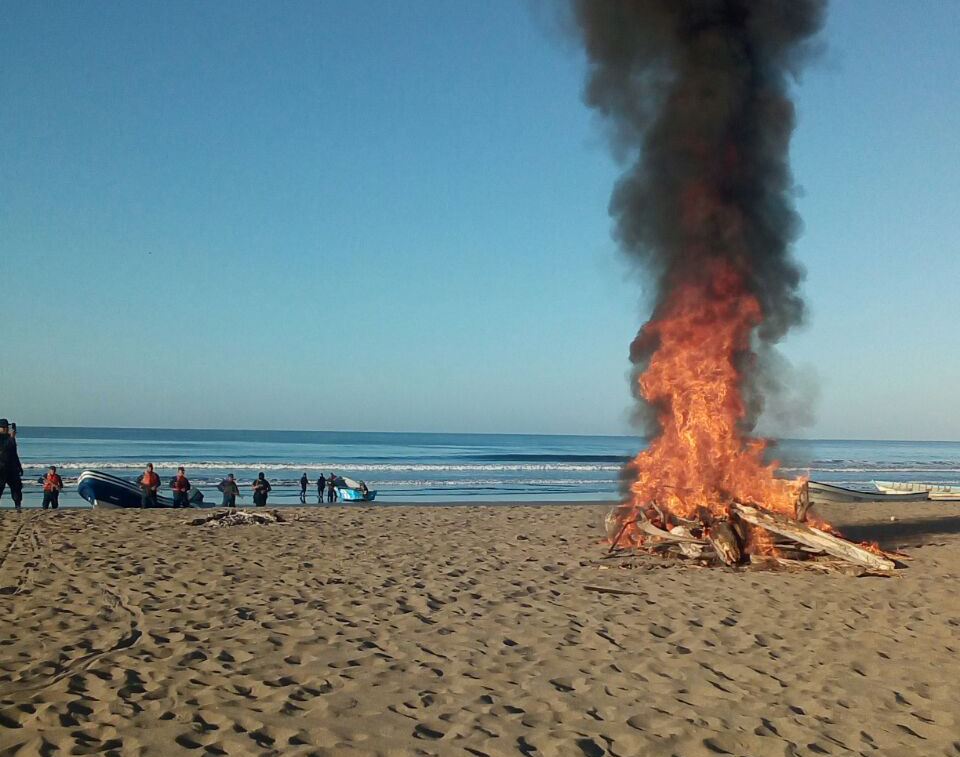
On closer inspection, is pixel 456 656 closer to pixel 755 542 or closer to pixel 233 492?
pixel 755 542

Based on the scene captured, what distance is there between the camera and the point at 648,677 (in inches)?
280

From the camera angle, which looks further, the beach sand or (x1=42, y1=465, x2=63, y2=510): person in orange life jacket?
(x1=42, y1=465, x2=63, y2=510): person in orange life jacket

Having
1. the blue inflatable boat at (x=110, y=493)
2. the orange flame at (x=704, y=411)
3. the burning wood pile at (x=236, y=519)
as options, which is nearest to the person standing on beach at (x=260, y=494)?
the blue inflatable boat at (x=110, y=493)

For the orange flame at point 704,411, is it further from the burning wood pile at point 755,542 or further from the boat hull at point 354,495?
the boat hull at point 354,495

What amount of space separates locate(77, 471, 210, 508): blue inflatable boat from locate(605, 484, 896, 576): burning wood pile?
18.2 metres

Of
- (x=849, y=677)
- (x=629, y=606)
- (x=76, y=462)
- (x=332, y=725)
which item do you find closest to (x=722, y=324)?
(x=629, y=606)

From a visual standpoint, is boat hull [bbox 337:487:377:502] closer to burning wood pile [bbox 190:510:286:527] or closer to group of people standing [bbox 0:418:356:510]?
group of people standing [bbox 0:418:356:510]

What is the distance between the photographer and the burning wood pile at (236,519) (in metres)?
17.9

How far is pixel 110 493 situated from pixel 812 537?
23425mm

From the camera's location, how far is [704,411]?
1461cm

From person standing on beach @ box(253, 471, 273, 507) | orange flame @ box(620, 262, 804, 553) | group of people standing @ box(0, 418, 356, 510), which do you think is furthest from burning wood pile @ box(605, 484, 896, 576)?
person standing on beach @ box(253, 471, 273, 507)

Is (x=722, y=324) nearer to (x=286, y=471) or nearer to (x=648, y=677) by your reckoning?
(x=648, y=677)

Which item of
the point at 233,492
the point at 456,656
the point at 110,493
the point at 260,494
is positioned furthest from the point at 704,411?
the point at 110,493

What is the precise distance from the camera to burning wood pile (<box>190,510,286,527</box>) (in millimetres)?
17859
